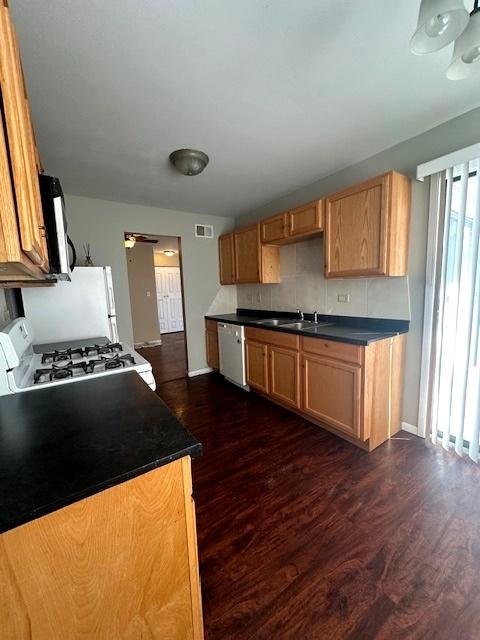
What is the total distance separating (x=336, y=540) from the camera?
1391mm

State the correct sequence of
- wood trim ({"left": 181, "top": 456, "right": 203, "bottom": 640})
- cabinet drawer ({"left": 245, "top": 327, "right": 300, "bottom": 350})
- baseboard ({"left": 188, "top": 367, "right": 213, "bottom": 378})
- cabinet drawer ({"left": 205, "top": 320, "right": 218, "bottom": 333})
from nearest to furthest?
1. wood trim ({"left": 181, "top": 456, "right": 203, "bottom": 640})
2. cabinet drawer ({"left": 245, "top": 327, "right": 300, "bottom": 350})
3. cabinet drawer ({"left": 205, "top": 320, "right": 218, "bottom": 333})
4. baseboard ({"left": 188, "top": 367, "right": 213, "bottom": 378})

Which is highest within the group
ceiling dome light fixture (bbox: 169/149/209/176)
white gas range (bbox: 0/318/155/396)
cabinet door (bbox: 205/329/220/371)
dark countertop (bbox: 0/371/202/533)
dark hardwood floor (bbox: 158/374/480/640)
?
ceiling dome light fixture (bbox: 169/149/209/176)

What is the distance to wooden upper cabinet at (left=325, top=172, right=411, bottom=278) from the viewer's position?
6.51 feet

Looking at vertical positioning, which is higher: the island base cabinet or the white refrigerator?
the white refrigerator

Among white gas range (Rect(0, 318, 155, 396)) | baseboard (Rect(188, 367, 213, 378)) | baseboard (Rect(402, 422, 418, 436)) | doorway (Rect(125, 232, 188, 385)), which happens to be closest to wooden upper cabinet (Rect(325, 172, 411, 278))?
baseboard (Rect(402, 422, 418, 436))

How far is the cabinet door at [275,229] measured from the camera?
2.81m

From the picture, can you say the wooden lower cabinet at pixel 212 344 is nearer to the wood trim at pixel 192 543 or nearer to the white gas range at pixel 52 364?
the white gas range at pixel 52 364

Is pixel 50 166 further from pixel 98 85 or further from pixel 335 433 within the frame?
pixel 335 433

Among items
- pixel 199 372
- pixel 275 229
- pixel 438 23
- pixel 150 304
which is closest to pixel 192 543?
pixel 438 23

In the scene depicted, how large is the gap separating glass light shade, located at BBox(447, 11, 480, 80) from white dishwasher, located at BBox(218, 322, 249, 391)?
2.57 metres

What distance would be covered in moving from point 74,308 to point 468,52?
115 inches

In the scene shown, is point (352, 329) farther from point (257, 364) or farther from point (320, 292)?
point (257, 364)

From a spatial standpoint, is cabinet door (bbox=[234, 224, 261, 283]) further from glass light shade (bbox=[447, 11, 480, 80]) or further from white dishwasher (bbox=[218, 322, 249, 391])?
glass light shade (bbox=[447, 11, 480, 80])

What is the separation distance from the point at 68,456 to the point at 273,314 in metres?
3.04
